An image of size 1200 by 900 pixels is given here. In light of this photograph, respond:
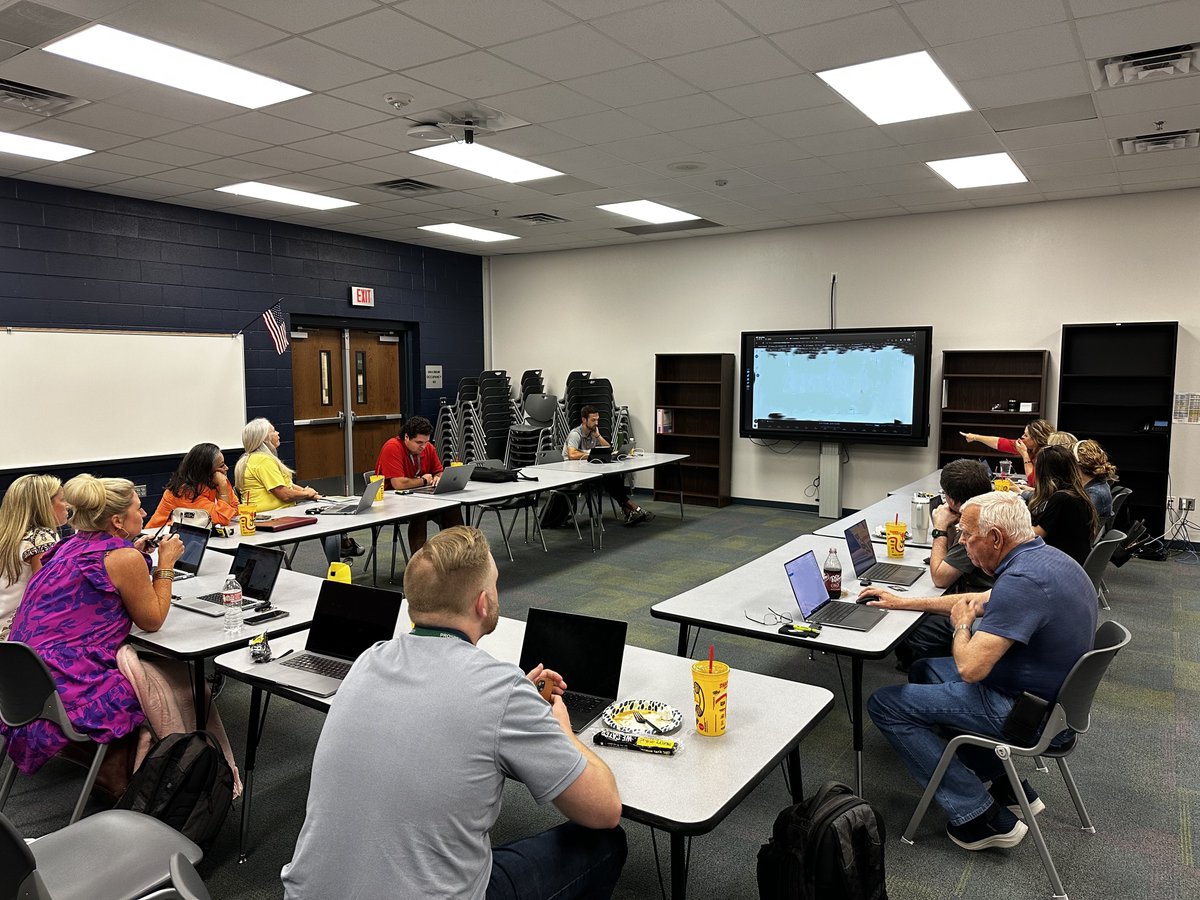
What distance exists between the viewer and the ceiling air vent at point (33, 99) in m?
4.29

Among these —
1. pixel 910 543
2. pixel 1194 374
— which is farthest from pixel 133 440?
pixel 1194 374

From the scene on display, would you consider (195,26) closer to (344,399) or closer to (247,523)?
(247,523)

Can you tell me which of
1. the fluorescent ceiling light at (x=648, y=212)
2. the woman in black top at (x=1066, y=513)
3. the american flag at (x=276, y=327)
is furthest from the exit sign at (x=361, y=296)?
the woman in black top at (x=1066, y=513)

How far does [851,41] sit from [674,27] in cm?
86

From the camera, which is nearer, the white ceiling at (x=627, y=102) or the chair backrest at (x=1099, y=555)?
the white ceiling at (x=627, y=102)

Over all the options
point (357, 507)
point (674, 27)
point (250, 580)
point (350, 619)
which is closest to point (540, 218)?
point (357, 507)

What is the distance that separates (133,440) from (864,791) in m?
6.72

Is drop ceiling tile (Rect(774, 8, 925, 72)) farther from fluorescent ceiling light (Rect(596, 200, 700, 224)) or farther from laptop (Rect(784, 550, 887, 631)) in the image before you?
fluorescent ceiling light (Rect(596, 200, 700, 224))

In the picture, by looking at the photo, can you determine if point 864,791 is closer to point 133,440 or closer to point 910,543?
point 910,543

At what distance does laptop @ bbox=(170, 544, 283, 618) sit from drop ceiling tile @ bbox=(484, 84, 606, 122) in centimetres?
283

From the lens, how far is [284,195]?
698 cm

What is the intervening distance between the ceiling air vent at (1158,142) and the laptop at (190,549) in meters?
6.02

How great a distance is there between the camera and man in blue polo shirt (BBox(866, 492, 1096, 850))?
93.0 inches

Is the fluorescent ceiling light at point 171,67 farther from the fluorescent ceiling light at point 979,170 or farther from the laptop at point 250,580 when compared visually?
the fluorescent ceiling light at point 979,170
